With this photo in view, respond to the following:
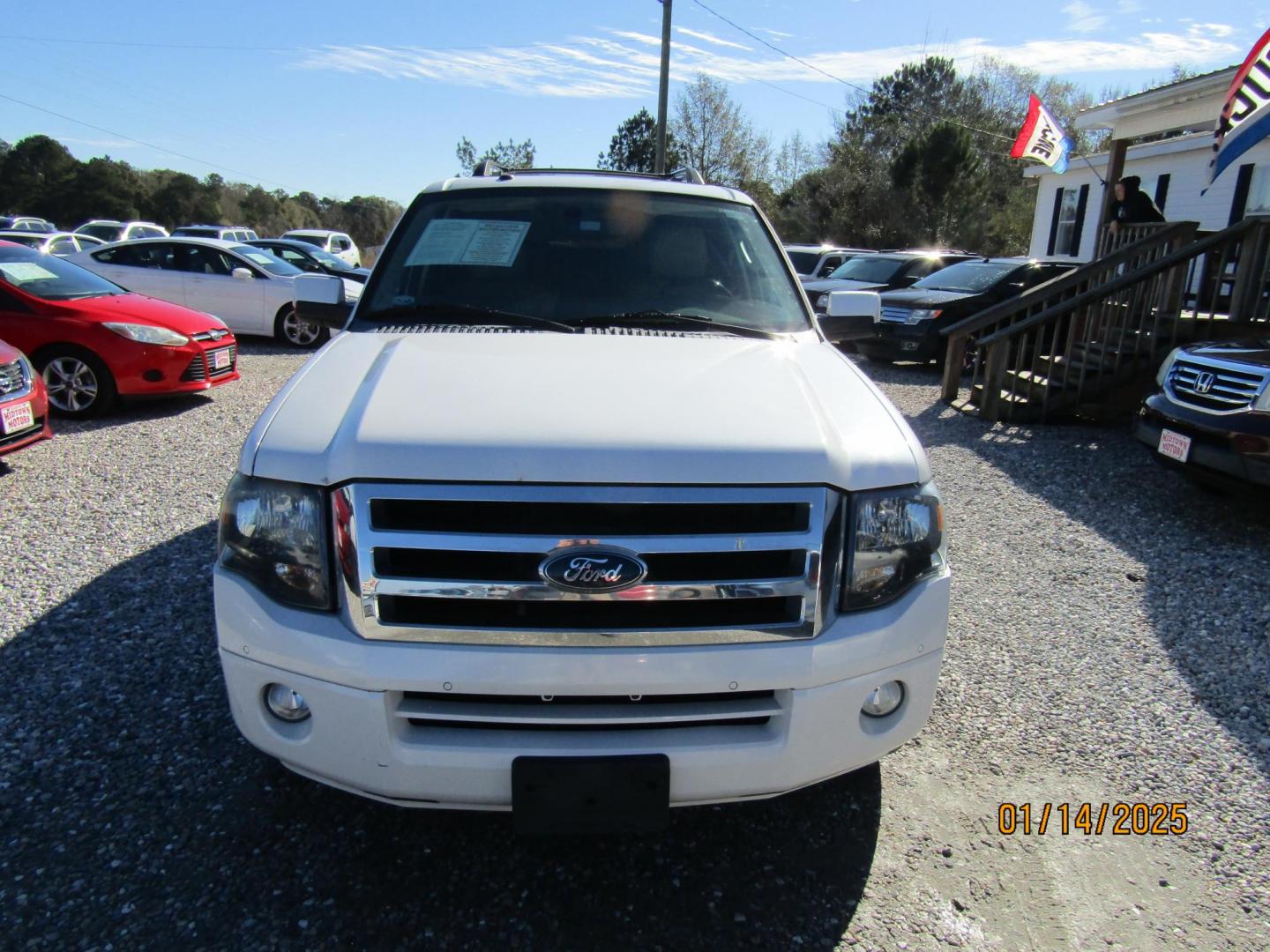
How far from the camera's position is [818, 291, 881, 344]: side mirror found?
3826mm

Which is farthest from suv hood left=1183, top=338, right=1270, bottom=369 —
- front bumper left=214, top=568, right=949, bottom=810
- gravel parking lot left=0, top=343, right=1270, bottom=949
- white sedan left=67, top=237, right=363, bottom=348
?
white sedan left=67, top=237, right=363, bottom=348

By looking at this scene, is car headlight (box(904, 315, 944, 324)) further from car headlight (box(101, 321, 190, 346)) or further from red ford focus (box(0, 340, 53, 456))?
red ford focus (box(0, 340, 53, 456))

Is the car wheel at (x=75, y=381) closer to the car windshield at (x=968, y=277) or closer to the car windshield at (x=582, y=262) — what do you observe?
the car windshield at (x=582, y=262)

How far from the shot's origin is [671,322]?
3094 mm

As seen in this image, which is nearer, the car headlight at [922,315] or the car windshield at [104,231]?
the car headlight at [922,315]

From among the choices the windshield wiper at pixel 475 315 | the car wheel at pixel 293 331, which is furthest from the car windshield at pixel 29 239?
the windshield wiper at pixel 475 315

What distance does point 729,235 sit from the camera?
360cm

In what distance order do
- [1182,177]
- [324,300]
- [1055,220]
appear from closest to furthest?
[324,300] → [1182,177] → [1055,220]

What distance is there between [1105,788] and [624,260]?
8.55ft

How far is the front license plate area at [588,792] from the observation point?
1.98 metres

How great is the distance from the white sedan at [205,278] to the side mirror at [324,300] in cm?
913

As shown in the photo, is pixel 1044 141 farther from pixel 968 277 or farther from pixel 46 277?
pixel 46 277

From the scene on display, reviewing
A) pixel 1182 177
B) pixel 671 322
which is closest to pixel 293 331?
pixel 671 322

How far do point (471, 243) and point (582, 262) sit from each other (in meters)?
0.47
